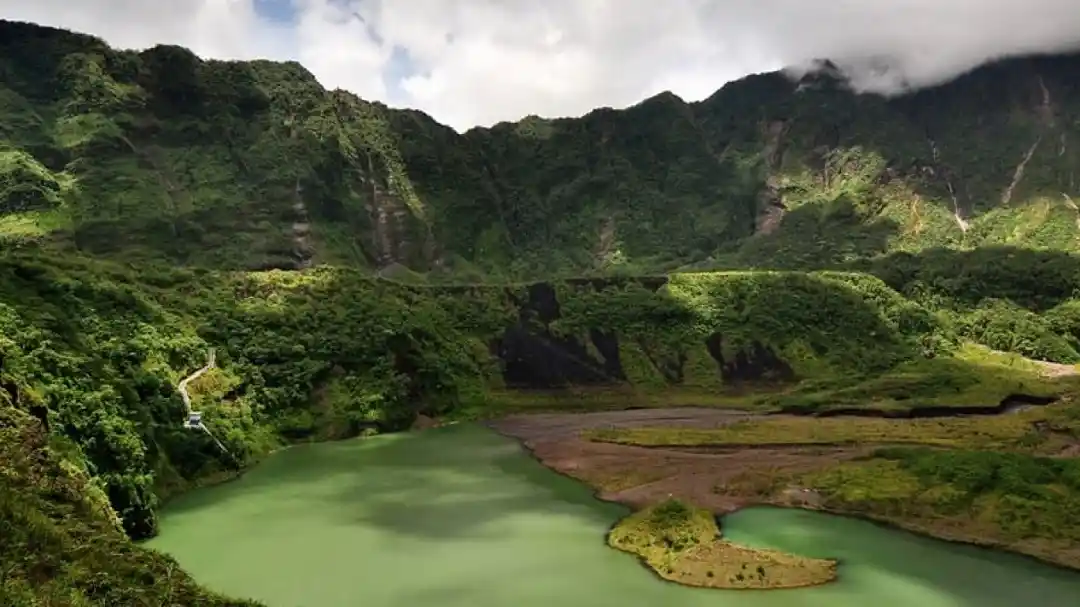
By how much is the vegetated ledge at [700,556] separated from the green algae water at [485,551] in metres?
1.08

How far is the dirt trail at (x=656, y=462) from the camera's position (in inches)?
2852

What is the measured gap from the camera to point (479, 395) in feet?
417

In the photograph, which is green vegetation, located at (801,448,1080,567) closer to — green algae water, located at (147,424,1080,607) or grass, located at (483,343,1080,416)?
green algae water, located at (147,424,1080,607)

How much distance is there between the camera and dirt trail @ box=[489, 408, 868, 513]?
238 ft

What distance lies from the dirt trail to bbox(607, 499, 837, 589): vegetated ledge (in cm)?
775

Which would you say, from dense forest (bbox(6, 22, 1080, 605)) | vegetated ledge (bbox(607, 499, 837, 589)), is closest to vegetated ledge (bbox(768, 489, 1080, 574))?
vegetated ledge (bbox(607, 499, 837, 589))

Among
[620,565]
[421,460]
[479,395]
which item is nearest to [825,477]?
[620,565]

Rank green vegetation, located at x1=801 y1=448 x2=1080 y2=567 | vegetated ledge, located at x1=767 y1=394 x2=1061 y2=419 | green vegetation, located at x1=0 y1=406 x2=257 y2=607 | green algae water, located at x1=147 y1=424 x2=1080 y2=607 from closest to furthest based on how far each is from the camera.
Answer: green vegetation, located at x1=0 y1=406 x2=257 y2=607 < green algae water, located at x1=147 y1=424 x2=1080 y2=607 < green vegetation, located at x1=801 y1=448 x2=1080 y2=567 < vegetated ledge, located at x1=767 y1=394 x2=1061 y2=419

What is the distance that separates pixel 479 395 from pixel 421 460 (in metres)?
38.0

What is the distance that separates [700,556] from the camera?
178 feet

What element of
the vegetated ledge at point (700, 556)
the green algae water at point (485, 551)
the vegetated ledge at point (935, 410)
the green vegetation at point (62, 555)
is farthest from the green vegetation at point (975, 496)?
the green vegetation at point (62, 555)

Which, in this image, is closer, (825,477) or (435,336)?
(825,477)

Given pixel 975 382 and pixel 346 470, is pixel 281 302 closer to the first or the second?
pixel 346 470

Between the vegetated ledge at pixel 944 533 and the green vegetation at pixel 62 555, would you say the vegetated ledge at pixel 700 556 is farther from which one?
the green vegetation at pixel 62 555
